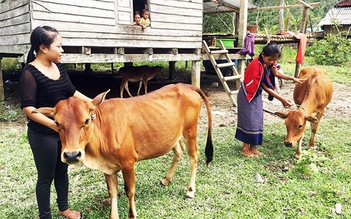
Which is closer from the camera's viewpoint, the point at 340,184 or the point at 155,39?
the point at 340,184

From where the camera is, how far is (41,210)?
9.07 feet

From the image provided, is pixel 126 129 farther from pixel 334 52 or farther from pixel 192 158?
pixel 334 52

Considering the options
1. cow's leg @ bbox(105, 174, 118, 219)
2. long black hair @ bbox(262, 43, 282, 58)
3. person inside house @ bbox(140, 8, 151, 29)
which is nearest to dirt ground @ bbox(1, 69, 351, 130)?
long black hair @ bbox(262, 43, 282, 58)

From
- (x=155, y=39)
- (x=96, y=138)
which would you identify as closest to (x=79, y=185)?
(x=96, y=138)

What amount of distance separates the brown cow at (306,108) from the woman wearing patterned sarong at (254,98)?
259 mm

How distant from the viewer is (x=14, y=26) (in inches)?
257

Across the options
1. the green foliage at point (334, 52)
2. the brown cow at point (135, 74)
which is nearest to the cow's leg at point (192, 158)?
the brown cow at point (135, 74)

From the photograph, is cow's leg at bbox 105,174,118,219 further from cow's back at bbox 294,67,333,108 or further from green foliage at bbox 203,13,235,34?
green foliage at bbox 203,13,235,34

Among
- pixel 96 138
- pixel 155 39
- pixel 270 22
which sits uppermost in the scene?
pixel 270 22

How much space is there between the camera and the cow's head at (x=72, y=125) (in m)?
2.24

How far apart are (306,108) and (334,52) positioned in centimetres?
1517

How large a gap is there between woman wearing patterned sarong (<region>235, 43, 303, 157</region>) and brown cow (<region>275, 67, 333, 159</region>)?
26 cm

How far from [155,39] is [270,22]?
94.2 feet

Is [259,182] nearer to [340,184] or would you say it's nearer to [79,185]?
[340,184]
